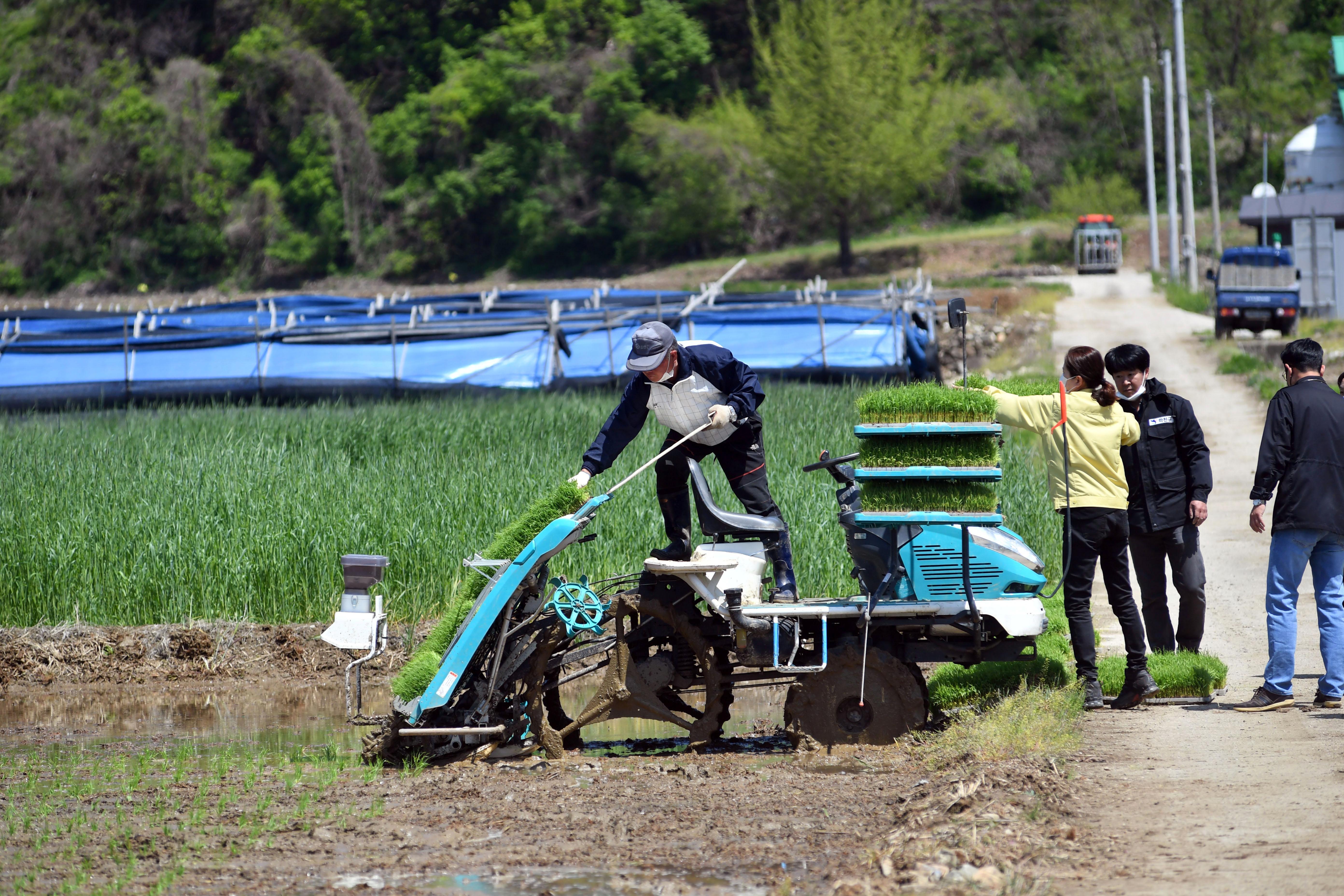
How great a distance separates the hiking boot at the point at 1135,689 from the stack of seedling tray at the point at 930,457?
4.61 ft

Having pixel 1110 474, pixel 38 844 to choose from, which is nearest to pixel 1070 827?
pixel 1110 474

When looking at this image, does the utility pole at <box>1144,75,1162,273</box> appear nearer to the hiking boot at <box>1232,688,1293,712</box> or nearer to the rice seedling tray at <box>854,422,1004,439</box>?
the hiking boot at <box>1232,688,1293,712</box>

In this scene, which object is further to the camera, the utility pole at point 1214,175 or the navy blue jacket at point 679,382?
the utility pole at point 1214,175

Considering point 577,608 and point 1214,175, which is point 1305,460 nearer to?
point 577,608

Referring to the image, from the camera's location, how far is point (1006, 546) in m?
7.05

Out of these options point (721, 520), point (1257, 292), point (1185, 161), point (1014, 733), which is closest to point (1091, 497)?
point (1014, 733)

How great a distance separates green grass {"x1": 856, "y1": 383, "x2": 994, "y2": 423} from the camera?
6.66 m

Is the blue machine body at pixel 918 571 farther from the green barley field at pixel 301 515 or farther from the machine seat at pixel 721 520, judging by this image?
the green barley field at pixel 301 515

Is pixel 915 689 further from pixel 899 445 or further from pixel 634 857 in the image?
pixel 634 857

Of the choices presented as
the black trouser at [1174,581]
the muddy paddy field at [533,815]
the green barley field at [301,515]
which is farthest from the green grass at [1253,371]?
the muddy paddy field at [533,815]

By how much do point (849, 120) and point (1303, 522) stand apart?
5063 centimetres

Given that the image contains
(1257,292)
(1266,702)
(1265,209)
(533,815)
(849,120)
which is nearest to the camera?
(533,815)

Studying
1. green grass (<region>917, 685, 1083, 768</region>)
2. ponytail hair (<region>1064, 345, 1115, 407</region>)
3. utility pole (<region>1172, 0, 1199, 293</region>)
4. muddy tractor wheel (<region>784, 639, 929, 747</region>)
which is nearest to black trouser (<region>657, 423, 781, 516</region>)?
muddy tractor wheel (<region>784, 639, 929, 747</region>)

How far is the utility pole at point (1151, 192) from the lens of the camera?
49.1 metres
